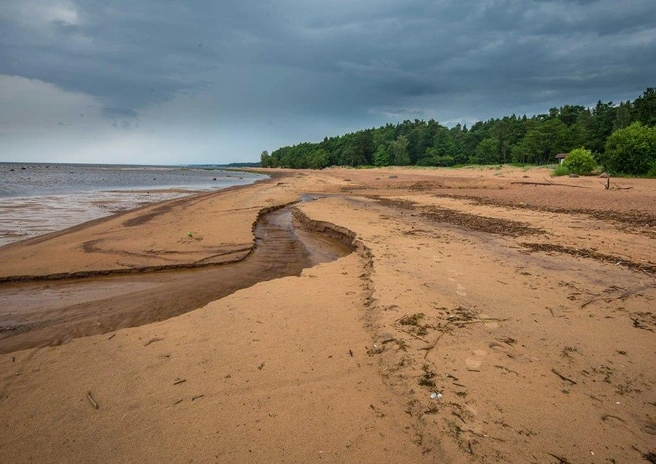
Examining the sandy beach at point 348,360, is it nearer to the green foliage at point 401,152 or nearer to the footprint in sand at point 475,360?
the footprint in sand at point 475,360

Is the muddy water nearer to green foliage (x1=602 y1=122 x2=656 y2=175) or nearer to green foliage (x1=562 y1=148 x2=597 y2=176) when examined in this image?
green foliage (x1=602 y1=122 x2=656 y2=175)

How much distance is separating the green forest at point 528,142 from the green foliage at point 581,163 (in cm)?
105

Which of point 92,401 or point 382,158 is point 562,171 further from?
point 382,158

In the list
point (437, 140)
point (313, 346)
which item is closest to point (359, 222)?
point (313, 346)

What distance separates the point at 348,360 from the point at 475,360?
1140 millimetres

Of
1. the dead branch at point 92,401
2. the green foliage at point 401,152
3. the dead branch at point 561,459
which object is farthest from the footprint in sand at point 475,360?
the green foliage at point 401,152

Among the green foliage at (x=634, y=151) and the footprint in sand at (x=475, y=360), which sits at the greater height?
the green foliage at (x=634, y=151)

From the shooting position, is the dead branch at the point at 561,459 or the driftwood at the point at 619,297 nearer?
the dead branch at the point at 561,459

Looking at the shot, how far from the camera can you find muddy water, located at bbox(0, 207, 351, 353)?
425cm

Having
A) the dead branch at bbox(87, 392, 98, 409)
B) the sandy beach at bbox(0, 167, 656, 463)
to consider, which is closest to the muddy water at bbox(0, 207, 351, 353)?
the sandy beach at bbox(0, 167, 656, 463)

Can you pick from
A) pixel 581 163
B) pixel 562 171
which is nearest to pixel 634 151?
pixel 581 163

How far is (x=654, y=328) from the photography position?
11.2ft

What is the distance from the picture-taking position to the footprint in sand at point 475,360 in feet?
9.37

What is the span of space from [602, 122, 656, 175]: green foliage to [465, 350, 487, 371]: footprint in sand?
28.3 metres
